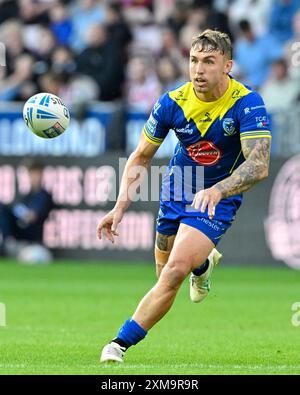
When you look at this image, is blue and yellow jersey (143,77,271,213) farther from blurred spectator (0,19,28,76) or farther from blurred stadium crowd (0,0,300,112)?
blurred spectator (0,19,28,76)

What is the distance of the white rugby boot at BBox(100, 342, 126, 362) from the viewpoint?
366 inches

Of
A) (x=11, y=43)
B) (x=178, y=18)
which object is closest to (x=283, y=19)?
(x=178, y=18)

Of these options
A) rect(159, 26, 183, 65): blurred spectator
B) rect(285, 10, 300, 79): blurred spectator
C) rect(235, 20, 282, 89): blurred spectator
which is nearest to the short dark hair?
rect(285, 10, 300, 79): blurred spectator

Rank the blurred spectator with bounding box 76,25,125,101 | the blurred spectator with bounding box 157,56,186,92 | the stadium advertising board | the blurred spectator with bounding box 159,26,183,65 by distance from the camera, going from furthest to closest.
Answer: the blurred spectator with bounding box 76,25,125,101
the blurred spectator with bounding box 159,26,183,65
the blurred spectator with bounding box 157,56,186,92
the stadium advertising board

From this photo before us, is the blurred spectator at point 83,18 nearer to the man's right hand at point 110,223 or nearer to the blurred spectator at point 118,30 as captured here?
the blurred spectator at point 118,30

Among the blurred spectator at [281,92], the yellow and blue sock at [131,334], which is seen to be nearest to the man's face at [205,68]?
the yellow and blue sock at [131,334]

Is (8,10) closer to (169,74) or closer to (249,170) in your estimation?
(169,74)

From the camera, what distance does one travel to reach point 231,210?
9.91 m

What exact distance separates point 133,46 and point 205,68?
13.7 meters

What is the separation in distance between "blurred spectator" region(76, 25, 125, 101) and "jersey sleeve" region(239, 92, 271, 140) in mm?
13089

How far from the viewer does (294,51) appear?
19.9m

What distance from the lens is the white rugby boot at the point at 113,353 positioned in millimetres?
9305

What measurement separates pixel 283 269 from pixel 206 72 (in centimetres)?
1058
